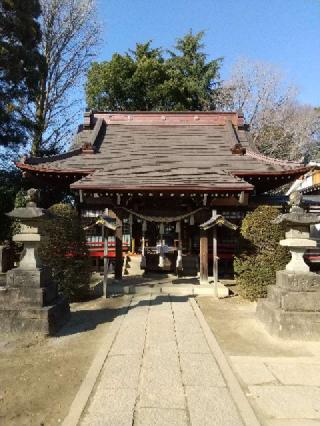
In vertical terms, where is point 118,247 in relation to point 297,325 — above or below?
above

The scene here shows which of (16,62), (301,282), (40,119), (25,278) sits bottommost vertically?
(301,282)

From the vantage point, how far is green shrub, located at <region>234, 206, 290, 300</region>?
944 centimetres

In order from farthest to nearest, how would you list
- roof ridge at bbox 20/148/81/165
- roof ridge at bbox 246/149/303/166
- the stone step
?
1. roof ridge at bbox 246/149/303/166
2. roof ridge at bbox 20/148/81/165
3. the stone step

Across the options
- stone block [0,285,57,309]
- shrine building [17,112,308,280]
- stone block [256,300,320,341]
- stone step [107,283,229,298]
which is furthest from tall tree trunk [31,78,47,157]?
stone block [256,300,320,341]

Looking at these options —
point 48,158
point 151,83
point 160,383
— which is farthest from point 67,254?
point 151,83

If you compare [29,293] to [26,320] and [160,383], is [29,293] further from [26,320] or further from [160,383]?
[160,383]

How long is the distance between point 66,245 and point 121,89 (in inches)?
790

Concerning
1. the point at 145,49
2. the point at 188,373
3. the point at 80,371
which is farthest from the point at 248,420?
the point at 145,49

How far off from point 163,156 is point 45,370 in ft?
32.2

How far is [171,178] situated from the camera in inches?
464

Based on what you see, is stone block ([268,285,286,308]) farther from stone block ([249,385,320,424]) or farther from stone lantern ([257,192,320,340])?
stone block ([249,385,320,424])

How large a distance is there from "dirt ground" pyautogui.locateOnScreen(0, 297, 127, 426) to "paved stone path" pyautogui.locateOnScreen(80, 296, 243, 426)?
1.29ft

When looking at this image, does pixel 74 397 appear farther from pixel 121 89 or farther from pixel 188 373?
pixel 121 89

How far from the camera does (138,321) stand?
24.3 feet
